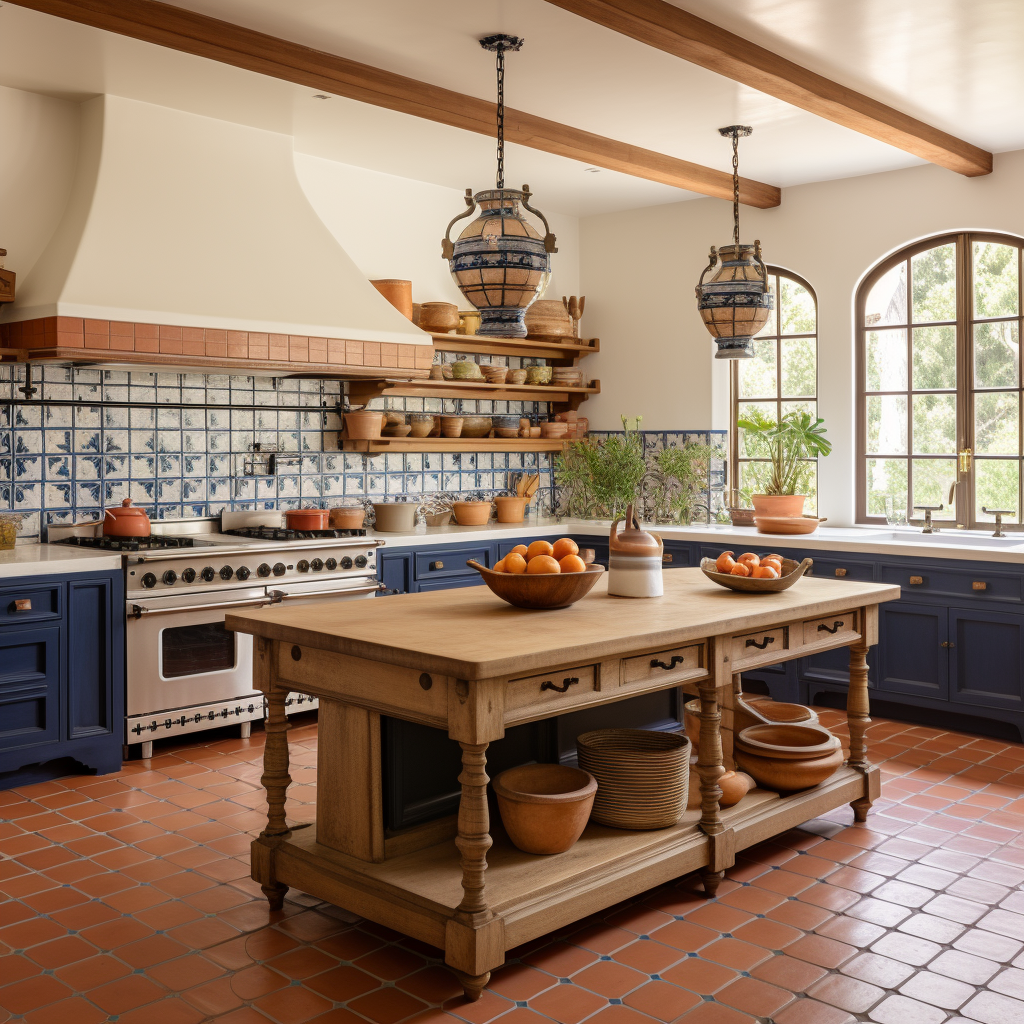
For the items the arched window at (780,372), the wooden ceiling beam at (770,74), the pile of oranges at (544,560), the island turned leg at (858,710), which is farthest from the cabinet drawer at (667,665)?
the arched window at (780,372)

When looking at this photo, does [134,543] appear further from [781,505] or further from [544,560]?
[781,505]

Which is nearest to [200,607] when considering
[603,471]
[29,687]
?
[29,687]

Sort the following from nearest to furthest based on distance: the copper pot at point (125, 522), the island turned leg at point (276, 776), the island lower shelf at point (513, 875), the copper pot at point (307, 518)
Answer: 1. the island lower shelf at point (513, 875)
2. the island turned leg at point (276, 776)
3. the copper pot at point (125, 522)
4. the copper pot at point (307, 518)

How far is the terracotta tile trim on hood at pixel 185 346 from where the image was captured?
4.66 metres

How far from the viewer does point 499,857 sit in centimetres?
315

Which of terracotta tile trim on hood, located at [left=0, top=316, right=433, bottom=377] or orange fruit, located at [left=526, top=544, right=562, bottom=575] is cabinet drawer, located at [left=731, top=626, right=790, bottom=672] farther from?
terracotta tile trim on hood, located at [left=0, top=316, right=433, bottom=377]

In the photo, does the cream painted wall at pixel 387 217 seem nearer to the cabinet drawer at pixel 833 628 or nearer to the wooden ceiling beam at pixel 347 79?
the wooden ceiling beam at pixel 347 79

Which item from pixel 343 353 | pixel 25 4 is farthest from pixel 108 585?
pixel 25 4

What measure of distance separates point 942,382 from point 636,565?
3456mm

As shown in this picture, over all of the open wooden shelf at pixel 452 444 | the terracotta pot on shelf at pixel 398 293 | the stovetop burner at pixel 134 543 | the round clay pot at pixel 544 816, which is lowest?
the round clay pot at pixel 544 816

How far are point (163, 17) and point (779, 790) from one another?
360 centimetres

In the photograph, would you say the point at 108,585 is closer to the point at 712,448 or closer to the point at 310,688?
the point at 310,688

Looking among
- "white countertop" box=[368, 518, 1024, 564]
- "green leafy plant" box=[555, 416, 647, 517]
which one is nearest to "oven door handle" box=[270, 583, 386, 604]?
"white countertop" box=[368, 518, 1024, 564]

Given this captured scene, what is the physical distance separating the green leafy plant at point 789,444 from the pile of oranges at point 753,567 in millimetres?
2605
